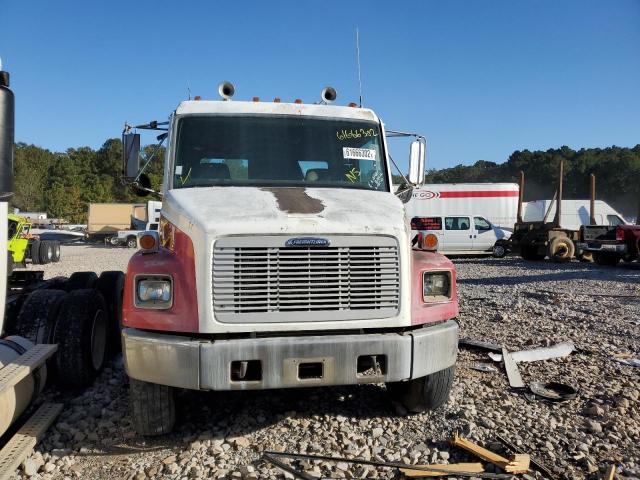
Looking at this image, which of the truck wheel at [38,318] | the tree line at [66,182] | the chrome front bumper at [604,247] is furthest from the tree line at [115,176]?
the truck wheel at [38,318]

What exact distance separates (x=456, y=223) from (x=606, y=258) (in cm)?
645

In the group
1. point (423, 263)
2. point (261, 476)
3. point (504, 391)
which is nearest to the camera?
point (261, 476)

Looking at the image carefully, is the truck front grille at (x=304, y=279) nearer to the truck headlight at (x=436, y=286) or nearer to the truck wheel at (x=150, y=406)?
the truck headlight at (x=436, y=286)

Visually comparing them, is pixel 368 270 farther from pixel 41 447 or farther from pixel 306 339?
pixel 41 447

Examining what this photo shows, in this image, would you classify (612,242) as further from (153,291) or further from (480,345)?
(153,291)

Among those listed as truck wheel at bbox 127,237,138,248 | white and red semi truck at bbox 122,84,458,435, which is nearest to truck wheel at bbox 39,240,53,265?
truck wheel at bbox 127,237,138,248

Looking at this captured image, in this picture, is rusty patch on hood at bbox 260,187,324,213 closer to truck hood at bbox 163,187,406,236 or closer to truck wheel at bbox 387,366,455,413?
truck hood at bbox 163,187,406,236

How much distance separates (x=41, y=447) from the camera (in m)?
3.80

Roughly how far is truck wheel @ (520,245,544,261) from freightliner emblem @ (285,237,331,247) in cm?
1977

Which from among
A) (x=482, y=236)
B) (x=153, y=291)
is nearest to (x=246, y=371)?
(x=153, y=291)

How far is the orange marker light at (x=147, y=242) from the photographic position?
396cm

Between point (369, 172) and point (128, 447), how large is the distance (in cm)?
304

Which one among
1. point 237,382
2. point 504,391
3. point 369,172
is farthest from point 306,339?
point 504,391

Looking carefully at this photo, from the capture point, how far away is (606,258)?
18.2 m
